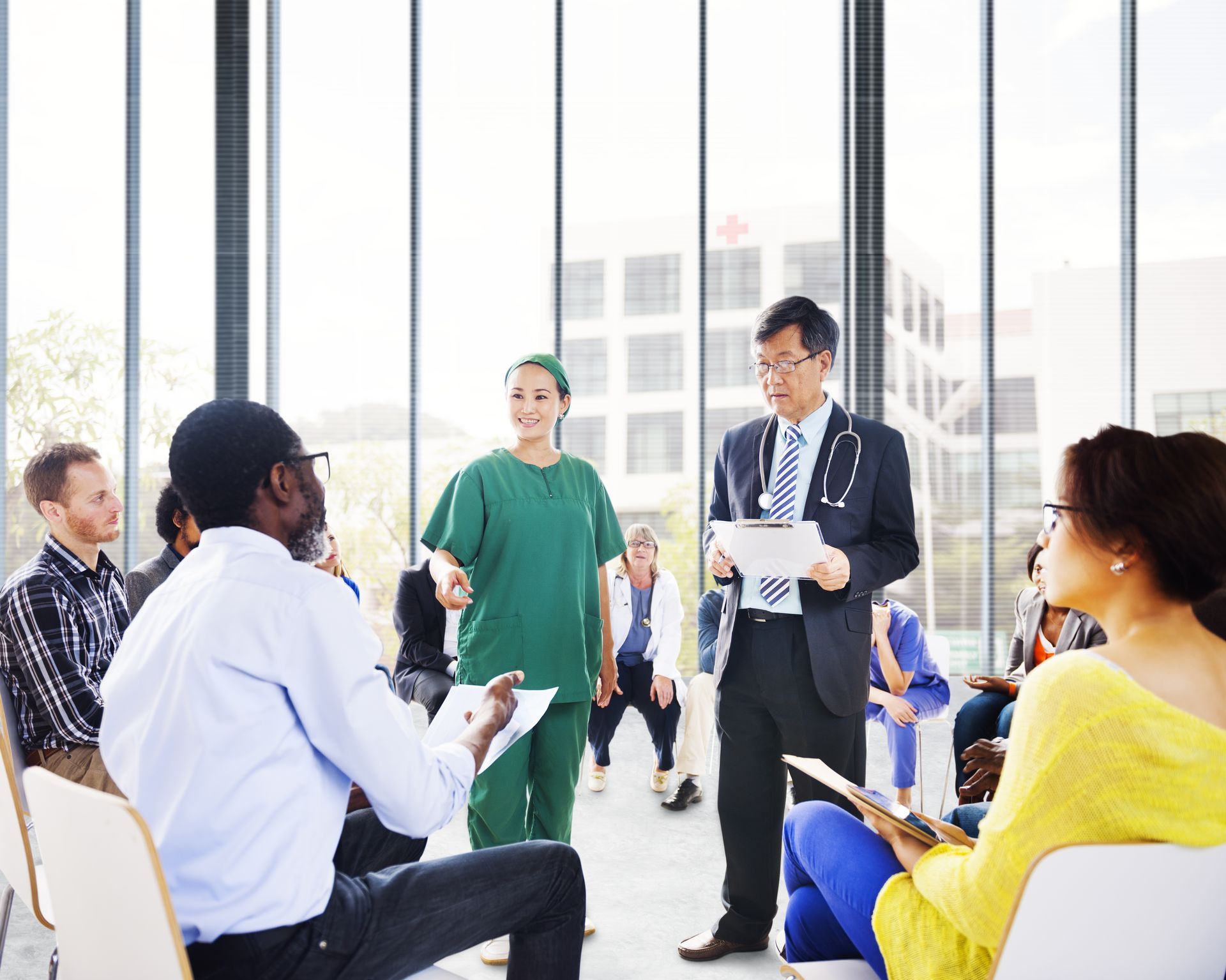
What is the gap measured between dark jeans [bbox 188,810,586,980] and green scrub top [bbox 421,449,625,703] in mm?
878

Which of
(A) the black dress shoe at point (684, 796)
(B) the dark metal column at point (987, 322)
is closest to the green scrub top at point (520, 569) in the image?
(A) the black dress shoe at point (684, 796)

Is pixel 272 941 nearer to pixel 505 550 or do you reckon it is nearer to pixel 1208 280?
pixel 505 550

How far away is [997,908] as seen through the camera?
3.65 feet

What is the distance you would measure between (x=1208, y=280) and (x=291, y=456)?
565 cm

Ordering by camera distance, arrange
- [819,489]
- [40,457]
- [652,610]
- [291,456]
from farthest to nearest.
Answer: [652,610], [40,457], [819,489], [291,456]

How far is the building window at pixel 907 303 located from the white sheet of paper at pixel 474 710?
4.18 m

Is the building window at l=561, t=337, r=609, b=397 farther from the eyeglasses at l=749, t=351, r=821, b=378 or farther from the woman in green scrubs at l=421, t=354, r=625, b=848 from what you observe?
the eyeglasses at l=749, t=351, r=821, b=378

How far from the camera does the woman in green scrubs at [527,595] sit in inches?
94.8

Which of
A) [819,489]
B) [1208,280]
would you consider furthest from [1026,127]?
[819,489]

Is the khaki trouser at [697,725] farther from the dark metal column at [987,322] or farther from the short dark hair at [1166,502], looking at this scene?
the short dark hair at [1166,502]

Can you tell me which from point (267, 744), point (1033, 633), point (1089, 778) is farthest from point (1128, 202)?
point (267, 744)

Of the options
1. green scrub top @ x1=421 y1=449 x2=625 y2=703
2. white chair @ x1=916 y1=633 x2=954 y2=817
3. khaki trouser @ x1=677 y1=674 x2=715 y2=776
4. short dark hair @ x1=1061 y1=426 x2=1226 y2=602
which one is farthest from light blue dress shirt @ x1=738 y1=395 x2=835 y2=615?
khaki trouser @ x1=677 y1=674 x2=715 y2=776

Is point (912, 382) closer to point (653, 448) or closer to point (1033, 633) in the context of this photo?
point (653, 448)

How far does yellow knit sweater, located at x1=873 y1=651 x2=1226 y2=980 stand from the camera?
3.34 ft
